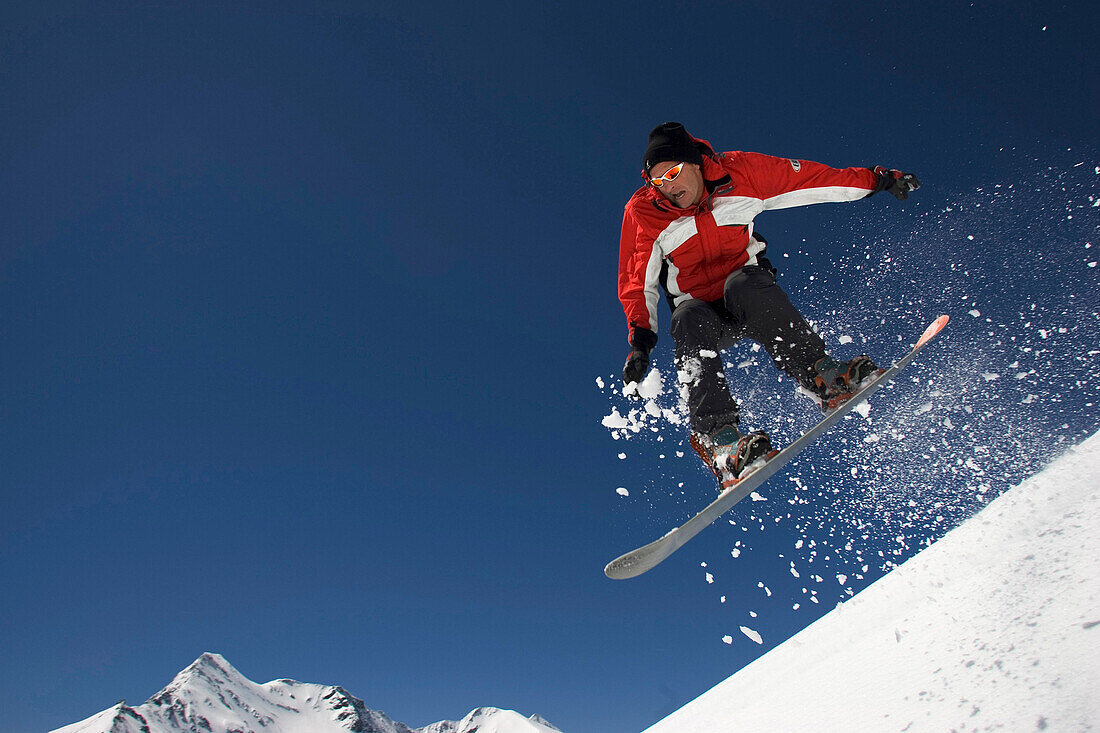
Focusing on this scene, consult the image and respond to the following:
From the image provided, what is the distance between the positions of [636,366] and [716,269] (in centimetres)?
84

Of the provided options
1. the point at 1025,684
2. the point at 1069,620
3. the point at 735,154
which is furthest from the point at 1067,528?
the point at 735,154

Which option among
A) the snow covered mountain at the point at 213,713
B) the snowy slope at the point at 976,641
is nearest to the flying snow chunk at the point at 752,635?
the snowy slope at the point at 976,641

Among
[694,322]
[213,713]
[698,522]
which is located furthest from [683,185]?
[213,713]

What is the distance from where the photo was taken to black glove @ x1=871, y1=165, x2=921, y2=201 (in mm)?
3688

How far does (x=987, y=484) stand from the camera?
3646 mm

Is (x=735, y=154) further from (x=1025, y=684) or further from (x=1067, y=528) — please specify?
(x=1025, y=684)

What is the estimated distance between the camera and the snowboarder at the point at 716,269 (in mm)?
3018

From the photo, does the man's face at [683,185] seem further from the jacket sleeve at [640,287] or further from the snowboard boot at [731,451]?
the snowboard boot at [731,451]

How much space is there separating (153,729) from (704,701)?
208 meters

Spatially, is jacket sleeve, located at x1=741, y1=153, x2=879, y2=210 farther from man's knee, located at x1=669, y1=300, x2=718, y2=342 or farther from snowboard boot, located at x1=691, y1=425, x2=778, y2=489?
snowboard boot, located at x1=691, y1=425, x2=778, y2=489

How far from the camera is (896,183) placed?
12.2ft

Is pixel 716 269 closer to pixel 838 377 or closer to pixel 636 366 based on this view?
pixel 636 366

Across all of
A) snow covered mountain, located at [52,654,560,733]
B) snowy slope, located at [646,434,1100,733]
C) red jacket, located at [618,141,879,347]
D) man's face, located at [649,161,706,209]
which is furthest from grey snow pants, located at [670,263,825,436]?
snow covered mountain, located at [52,654,560,733]

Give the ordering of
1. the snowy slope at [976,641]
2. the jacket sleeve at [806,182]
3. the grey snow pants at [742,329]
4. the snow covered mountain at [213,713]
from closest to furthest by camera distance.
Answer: the snowy slope at [976,641]
the grey snow pants at [742,329]
the jacket sleeve at [806,182]
the snow covered mountain at [213,713]
